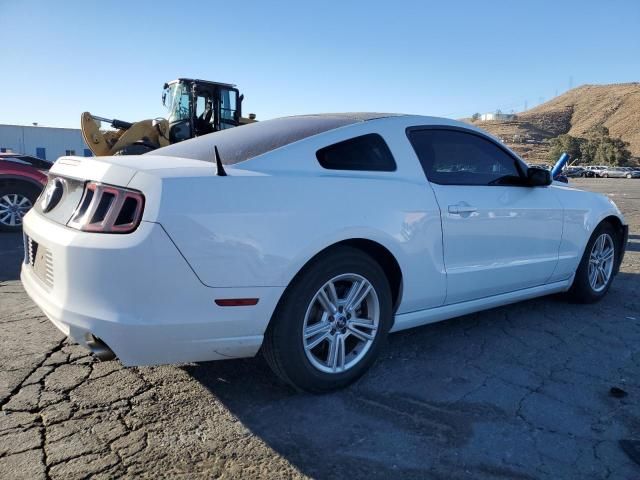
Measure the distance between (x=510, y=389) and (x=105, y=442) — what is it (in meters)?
2.18

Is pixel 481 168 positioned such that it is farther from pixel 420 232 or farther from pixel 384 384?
pixel 384 384

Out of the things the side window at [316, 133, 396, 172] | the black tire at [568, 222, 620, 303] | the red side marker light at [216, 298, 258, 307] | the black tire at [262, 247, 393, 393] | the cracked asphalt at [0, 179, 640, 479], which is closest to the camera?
the cracked asphalt at [0, 179, 640, 479]

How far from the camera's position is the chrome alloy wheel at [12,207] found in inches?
339

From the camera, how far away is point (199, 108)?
11797mm

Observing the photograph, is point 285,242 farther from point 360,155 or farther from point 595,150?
point 595,150

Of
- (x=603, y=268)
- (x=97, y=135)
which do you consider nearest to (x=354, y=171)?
(x=603, y=268)

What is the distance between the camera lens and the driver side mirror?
13.4 ft

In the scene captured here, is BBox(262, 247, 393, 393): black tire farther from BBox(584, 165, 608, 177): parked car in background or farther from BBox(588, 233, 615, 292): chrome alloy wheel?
BBox(584, 165, 608, 177): parked car in background

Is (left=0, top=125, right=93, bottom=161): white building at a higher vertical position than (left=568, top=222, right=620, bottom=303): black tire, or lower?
higher

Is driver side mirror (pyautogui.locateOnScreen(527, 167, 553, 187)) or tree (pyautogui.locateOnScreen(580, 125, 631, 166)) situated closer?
driver side mirror (pyautogui.locateOnScreen(527, 167, 553, 187))

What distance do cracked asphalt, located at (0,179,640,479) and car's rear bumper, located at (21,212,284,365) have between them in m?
0.39

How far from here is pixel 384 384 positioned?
315cm

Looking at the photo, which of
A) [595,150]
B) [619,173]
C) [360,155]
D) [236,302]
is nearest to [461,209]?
[360,155]

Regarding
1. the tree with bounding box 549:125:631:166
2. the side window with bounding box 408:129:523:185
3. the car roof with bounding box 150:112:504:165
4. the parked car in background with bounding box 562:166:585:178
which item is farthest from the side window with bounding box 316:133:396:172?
the tree with bounding box 549:125:631:166
